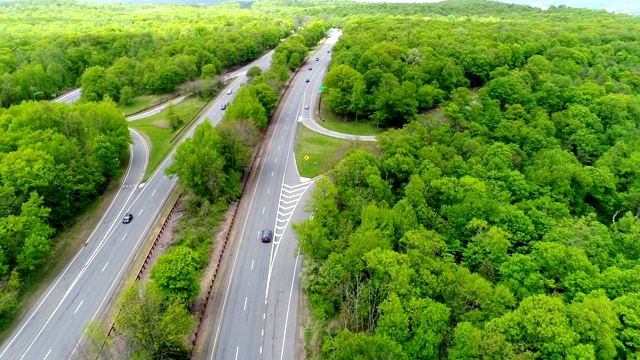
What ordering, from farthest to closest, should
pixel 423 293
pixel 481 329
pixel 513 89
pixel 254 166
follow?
1. pixel 513 89
2. pixel 254 166
3. pixel 423 293
4. pixel 481 329

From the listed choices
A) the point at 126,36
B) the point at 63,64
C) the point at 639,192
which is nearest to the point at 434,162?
the point at 639,192

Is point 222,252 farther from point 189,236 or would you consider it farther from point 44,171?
point 44,171

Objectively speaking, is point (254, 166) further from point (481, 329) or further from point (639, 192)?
point (639, 192)

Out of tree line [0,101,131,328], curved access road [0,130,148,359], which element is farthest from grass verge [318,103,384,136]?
curved access road [0,130,148,359]

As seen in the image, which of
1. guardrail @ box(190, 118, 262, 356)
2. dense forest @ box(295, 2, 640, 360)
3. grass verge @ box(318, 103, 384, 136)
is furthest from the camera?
grass verge @ box(318, 103, 384, 136)

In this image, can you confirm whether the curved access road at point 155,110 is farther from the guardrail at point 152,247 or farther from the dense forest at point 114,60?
the guardrail at point 152,247

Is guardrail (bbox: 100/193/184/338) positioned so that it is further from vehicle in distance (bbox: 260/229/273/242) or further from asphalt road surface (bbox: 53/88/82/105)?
asphalt road surface (bbox: 53/88/82/105)

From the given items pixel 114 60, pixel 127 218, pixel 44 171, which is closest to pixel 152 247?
pixel 127 218
